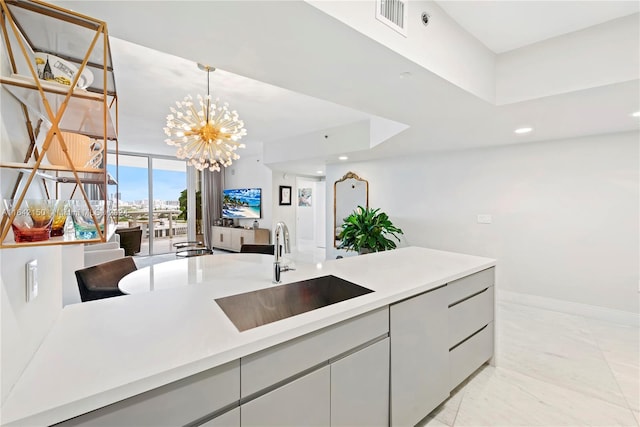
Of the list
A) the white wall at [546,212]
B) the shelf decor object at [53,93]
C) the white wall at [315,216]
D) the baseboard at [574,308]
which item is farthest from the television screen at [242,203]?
the shelf decor object at [53,93]

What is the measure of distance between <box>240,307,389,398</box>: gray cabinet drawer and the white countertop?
4 cm

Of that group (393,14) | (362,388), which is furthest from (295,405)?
(393,14)

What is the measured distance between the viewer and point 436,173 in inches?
179

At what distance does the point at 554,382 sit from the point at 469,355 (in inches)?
28.9

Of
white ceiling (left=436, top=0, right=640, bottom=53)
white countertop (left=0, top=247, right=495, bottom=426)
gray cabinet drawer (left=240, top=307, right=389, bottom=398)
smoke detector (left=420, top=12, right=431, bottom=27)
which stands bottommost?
gray cabinet drawer (left=240, top=307, right=389, bottom=398)

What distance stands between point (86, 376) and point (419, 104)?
2512 millimetres

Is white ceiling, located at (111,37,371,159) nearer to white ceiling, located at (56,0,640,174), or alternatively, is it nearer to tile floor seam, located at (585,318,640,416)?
white ceiling, located at (56,0,640,174)

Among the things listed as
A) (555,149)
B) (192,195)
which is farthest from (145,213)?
(555,149)

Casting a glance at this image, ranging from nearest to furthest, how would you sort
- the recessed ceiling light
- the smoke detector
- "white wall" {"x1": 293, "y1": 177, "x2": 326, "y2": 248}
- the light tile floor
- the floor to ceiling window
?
the smoke detector → the light tile floor → the recessed ceiling light → the floor to ceiling window → "white wall" {"x1": 293, "y1": 177, "x2": 326, "y2": 248}

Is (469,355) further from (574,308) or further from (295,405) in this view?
(574,308)

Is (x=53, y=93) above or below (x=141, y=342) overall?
above

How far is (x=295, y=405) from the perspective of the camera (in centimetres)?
108

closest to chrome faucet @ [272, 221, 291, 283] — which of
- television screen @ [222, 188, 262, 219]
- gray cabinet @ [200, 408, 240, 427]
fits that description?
gray cabinet @ [200, 408, 240, 427]

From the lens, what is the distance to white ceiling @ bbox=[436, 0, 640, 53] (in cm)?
176
